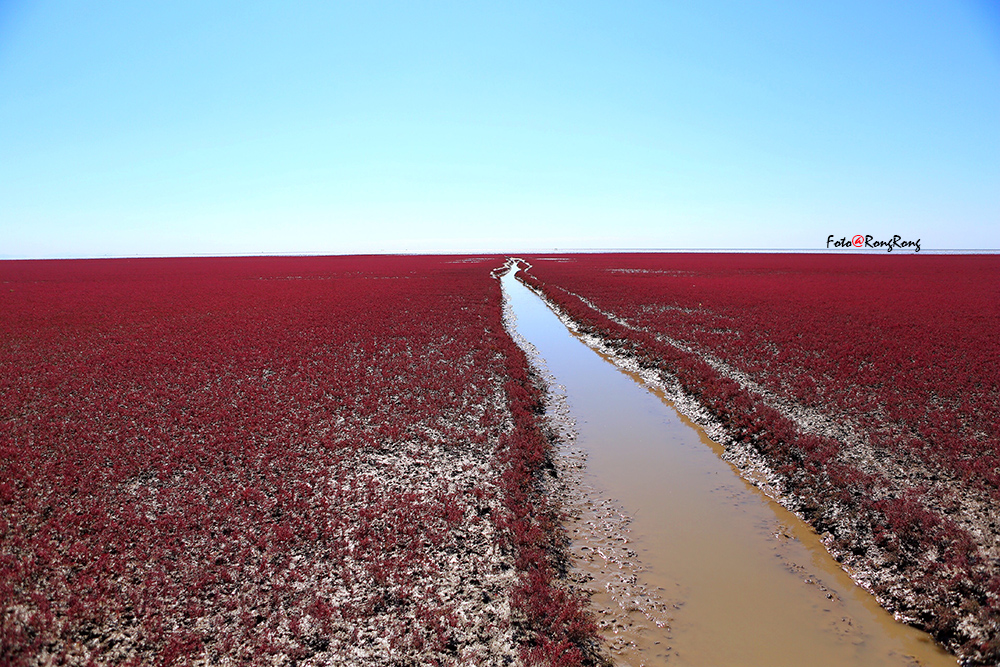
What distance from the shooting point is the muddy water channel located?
652cm

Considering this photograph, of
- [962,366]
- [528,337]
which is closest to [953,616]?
[962,366]

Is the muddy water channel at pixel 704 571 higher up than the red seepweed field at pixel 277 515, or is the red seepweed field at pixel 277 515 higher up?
the red seepweed field at pixel 277 515

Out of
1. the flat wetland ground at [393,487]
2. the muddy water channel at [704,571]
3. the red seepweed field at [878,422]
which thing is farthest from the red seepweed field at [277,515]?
the red seepweed field at [878,422]

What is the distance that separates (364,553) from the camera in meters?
8.05

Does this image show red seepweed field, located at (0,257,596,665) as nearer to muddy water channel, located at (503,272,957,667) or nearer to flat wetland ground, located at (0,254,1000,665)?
flat wetland ground, located at (0,254,1000,665)

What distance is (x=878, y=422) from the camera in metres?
13.2

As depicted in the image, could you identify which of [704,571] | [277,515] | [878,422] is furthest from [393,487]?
[878,422]

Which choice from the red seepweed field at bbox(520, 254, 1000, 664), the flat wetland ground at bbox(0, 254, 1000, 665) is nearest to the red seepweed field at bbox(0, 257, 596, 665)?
the flat wetland ground at bbox(0, 254, 1000, 665)

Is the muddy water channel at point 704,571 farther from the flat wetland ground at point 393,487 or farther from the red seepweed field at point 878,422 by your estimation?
the red seepweed field at point 878,422

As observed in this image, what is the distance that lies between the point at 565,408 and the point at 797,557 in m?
8.85

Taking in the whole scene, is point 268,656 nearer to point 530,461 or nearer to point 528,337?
point 530,461

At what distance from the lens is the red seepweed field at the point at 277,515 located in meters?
6.39

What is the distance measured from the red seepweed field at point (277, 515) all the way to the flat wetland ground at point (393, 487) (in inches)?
1.9

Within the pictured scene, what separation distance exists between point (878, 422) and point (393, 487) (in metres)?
13.5
